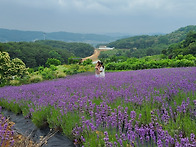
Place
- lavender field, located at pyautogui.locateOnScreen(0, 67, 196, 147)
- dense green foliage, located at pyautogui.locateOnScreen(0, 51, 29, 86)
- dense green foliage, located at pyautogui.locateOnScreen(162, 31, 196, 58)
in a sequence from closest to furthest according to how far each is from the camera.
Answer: lavender field, located at pyautogui.locateOnScreen(0, 67, 196, 147), dense green foliage, located at pyautogui.locateOnScreen(0, 51, 29, 86), dense green foliage, located at pyautogui.locateOnScreen(162, 31, 196, 58)

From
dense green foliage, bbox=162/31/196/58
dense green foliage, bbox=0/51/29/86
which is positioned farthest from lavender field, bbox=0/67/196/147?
dense green foliage, bbox=162/31/196/58

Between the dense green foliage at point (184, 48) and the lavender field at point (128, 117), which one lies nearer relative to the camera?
the lavender field at point (128, 117)

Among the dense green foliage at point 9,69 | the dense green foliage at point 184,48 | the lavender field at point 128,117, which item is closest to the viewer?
the lavender field at point 128,117

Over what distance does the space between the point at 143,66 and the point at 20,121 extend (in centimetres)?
1516

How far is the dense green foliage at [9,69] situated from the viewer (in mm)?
13805

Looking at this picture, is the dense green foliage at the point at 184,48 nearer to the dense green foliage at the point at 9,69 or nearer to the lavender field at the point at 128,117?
the dense green foliage at the point at 9,69

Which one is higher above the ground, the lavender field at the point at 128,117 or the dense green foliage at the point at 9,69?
the lavender field at the point at 128,117

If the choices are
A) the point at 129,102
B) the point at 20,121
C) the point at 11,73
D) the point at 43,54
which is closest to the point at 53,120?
the point at 129,102

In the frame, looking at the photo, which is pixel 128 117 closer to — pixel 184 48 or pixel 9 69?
pixel 9 69

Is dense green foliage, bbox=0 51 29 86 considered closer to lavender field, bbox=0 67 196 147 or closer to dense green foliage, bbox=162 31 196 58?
lavender field, bbox=0 67 196 147

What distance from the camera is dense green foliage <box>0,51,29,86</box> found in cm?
1380

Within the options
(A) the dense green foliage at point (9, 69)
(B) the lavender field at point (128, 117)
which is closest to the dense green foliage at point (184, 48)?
(A) the dense green foliage at point (9, 69)

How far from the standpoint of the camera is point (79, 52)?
375 feet

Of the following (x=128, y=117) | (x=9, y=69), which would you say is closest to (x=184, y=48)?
(x=9, y=69)
